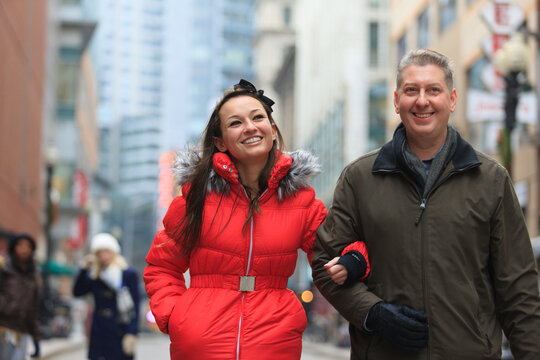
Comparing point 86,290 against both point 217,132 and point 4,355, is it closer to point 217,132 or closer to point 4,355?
point 4,355

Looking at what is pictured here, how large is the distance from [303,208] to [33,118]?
3764cm

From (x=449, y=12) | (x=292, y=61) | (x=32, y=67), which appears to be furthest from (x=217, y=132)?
(x=292, y=61)

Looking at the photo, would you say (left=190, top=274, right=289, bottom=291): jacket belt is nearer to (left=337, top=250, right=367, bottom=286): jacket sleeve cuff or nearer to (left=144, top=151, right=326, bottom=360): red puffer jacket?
(left=144, top=151, right=326, bottom=360): red puffer jacket

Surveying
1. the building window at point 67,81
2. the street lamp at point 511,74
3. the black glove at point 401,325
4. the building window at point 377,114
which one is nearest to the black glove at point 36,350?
the black glove at point 401,325

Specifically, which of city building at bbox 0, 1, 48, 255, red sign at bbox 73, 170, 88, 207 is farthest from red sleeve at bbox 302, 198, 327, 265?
red sign at bbox 73, 170, 88, 207

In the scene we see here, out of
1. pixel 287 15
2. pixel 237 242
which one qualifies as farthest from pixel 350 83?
pixel 237 242

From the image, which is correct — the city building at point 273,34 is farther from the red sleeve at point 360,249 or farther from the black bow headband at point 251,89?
the red sleeve at point 360,249

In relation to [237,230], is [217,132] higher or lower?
higher

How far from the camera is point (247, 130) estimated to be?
201 inches

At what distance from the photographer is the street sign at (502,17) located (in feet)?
74.0

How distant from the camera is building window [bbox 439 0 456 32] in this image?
3619 cm

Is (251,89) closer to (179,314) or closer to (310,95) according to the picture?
(179,314)

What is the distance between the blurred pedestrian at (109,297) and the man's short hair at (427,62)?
6526 mm

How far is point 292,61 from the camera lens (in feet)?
300
